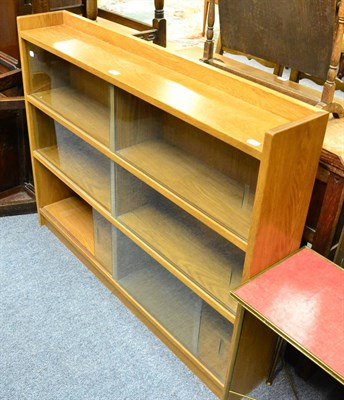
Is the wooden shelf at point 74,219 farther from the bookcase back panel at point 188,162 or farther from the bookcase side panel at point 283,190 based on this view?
the bookcase side panel at point 283,190

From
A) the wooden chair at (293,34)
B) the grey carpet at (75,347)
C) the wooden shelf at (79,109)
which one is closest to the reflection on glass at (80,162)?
the wooden shelf at (79,109)

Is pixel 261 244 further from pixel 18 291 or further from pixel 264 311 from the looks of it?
pixel 18 291

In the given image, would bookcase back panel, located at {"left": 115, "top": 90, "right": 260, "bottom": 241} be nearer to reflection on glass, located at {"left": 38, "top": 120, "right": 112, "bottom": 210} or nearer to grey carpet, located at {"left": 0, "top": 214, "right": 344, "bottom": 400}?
reflection on glass, located at {"left": 38, "top": 120, "right": 112, "bottom": 210}

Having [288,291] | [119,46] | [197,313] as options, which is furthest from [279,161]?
[119,46]

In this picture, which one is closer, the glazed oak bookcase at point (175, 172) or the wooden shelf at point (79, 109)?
the glazed oak bookcase at point (175, 172)

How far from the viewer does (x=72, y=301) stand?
7.02 ft

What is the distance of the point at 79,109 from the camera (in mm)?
2096

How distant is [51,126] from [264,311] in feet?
4.83

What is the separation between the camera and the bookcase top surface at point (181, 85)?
1.32 meters

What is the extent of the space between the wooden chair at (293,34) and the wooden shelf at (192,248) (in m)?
0.58

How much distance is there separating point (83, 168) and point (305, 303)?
1.25 meters

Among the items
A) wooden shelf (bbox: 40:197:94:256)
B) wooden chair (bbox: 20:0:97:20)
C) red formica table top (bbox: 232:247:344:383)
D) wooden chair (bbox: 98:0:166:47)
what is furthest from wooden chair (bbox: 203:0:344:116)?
wooden chair (bbox: 20:0:97:20)

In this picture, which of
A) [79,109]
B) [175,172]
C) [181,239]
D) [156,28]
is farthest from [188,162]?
[156,28]

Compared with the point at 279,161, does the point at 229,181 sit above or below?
below
